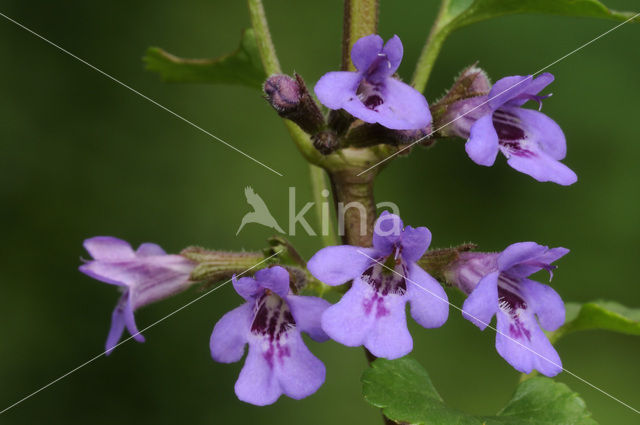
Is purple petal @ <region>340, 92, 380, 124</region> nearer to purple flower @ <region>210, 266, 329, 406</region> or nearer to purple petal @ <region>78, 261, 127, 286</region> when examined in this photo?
purple flower @ <region>210, 266, 329, 406</region>

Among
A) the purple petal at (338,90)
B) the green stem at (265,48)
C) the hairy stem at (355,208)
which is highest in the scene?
the green stem at (265,48)

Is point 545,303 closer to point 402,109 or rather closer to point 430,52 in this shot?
point 402,109

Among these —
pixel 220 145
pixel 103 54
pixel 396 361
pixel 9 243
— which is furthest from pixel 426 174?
pixel 396 361

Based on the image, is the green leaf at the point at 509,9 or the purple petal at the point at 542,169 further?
the green leaf at the point at 509,9

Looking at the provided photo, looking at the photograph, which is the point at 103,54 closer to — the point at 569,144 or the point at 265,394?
the point at 569,144

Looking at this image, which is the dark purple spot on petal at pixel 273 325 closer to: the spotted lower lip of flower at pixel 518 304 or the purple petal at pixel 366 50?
the spotted lower lip of flower at pixel 518 304

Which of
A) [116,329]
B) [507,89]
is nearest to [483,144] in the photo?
[507,89]

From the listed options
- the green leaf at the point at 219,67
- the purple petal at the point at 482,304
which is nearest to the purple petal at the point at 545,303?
the purple petal at the point at 482,304
